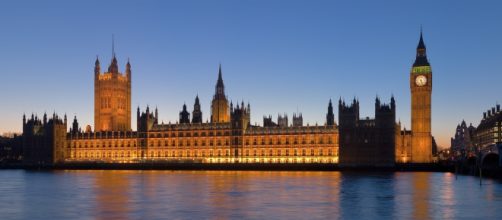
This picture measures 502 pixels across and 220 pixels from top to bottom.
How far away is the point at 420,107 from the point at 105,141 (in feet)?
228

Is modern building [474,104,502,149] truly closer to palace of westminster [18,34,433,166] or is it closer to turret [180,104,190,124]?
palace of westminster [18,34,433,166]

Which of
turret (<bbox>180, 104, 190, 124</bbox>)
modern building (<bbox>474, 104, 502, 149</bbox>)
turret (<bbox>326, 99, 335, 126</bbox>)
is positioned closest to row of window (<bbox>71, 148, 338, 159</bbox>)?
turret (<bbox>326, 99, 335, 126</bbox>)

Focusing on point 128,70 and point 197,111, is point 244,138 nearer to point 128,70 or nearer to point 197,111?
point 197,111

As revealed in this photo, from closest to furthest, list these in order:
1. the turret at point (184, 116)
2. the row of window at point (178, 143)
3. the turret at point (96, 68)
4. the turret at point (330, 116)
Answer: the row of window at point (178, 143)
the turret at point (330, 116)
the turret at point (184, 116)
the turret at point (96, 68)

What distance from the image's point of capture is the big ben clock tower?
12738 centimetres

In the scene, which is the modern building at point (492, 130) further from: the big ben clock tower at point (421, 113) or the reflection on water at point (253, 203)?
the reflection on water at point (253, 203)

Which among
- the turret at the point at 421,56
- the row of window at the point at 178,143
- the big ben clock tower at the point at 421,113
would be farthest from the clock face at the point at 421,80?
the row of window at the point at 178,143

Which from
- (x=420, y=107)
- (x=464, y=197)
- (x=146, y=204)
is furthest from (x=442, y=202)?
(x=420, y=107)

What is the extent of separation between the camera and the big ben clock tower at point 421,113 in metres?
127

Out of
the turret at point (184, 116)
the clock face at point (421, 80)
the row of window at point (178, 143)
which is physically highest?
the clock face at point (421, 80)

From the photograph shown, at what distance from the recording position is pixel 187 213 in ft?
134

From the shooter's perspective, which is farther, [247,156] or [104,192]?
[247,156]

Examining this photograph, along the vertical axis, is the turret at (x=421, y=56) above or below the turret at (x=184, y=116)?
above

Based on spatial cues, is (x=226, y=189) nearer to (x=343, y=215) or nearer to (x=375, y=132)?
(x=343, y=215)
